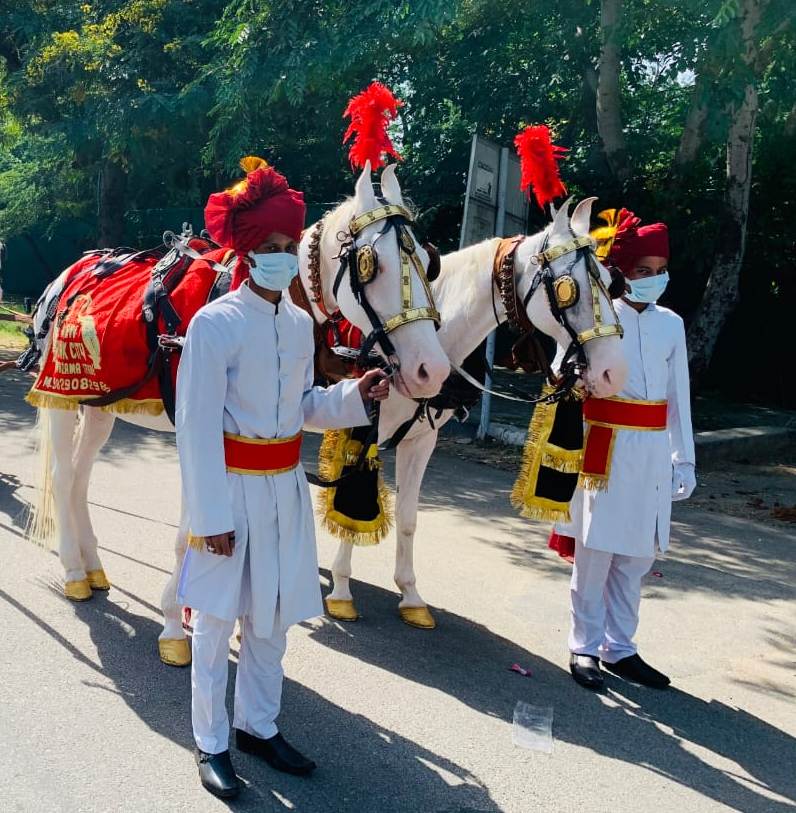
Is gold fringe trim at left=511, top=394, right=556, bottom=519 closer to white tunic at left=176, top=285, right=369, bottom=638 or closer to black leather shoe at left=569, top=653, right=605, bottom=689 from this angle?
black leather shoe at left=569, top=653, right=605, bottom=689

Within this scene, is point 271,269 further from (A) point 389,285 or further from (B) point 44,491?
(B) point 44,491

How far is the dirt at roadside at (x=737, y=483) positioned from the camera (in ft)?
26.3

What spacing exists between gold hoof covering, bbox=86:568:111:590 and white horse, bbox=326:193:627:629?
1202 millimetres

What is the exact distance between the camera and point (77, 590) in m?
4.84

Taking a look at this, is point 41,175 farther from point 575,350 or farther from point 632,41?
point 575,350

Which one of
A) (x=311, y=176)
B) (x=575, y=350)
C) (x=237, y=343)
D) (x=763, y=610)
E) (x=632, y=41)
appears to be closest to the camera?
(x=237, y=343)

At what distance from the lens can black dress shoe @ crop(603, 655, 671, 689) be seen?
14.3 feet

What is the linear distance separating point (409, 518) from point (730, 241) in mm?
7982

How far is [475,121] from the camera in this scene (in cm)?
1494

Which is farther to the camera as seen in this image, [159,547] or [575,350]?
[159,547]

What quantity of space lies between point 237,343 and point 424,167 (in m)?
12.0

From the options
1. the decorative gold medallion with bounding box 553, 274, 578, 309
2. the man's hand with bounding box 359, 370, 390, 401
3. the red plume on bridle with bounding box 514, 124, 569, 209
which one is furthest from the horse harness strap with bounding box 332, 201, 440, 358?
the red plume on bridle with bounding box 514, 124, 569, 209

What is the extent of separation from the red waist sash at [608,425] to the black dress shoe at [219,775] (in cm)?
210

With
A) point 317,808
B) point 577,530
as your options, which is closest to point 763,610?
point 577,530
